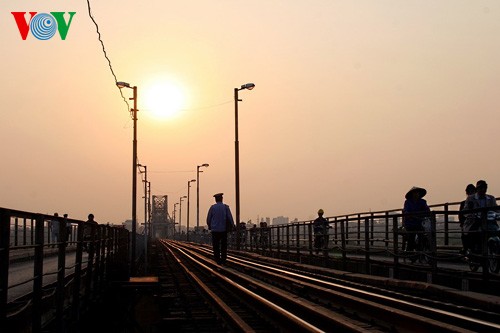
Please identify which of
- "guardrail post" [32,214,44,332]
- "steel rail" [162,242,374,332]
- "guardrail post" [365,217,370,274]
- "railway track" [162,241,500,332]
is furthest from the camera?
"guardrail post" [365,217,370,274]

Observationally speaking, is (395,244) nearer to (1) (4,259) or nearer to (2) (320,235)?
(2) (320,235)

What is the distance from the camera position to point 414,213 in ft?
43.4

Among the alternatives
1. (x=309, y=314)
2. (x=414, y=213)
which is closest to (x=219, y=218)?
(x=414, y=213)

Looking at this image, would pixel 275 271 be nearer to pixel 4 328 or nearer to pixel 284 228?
pixel 284 228

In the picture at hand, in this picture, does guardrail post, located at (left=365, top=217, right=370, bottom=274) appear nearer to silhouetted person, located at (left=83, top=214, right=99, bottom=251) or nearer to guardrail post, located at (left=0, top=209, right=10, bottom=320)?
silhouetted person, located at (left=83, top=214, right=99, bottom=251)

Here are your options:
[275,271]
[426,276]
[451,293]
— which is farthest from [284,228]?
[451,293]

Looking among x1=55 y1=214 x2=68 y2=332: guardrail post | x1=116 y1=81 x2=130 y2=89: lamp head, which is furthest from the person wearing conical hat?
x1=116 y1=81 x2=130 y2=89: lamp head

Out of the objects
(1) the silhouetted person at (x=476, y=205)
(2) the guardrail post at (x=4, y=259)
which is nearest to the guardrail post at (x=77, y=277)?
(2) the guardrail post at (x=4, y=259)

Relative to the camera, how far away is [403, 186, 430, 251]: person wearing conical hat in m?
13.3

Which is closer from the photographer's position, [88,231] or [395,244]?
[88,231]

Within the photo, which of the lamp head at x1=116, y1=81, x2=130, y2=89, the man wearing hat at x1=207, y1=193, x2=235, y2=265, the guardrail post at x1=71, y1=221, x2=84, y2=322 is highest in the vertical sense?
the lamp head at x1=116, y1=81, x2=130, y2=89

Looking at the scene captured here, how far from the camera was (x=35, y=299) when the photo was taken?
6695mm

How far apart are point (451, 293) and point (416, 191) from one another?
18.4ft

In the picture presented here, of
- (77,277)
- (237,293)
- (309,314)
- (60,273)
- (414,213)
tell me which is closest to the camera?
(60,273)
